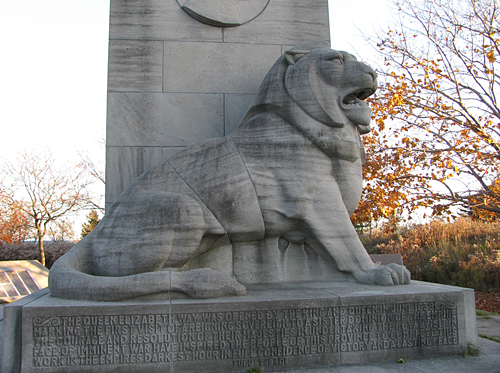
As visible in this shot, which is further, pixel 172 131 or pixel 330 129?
pixel 172 131

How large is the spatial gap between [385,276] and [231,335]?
5.10 ft

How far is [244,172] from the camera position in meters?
4.01

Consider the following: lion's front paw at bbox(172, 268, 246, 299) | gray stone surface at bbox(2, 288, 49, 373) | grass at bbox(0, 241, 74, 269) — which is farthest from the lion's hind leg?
grass at bbox(0, 241, 74, 269)

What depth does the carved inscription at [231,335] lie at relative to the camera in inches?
117

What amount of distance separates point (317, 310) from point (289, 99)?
2209mm

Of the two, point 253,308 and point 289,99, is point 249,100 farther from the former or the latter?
point 253,308

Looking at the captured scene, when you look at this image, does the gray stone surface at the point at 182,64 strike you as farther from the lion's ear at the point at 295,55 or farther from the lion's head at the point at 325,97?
the lion's head at the point at 325,97

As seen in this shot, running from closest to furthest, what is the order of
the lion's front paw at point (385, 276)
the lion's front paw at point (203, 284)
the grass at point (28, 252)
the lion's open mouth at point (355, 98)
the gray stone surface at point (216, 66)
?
the lion's front paw at point (203, 284)
the lion's front paw at point (385, 276)
the lion's open mouth at point (355, 98)
the gray stone surface at point (216, 66)
the grass at point (28, 252)

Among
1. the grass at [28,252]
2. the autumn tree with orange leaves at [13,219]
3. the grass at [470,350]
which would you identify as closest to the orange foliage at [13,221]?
the autumn tree with orange leaves at [13,219]

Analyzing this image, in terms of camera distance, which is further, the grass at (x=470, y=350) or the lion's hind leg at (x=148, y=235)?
the lion's hind leg at (x=148, y=235)

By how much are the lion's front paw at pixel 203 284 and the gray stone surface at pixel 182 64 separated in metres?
1.96

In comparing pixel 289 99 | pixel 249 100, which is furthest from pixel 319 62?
pixel 249 100

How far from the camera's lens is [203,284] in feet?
10.8

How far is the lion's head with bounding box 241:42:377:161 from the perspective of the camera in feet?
13.8
